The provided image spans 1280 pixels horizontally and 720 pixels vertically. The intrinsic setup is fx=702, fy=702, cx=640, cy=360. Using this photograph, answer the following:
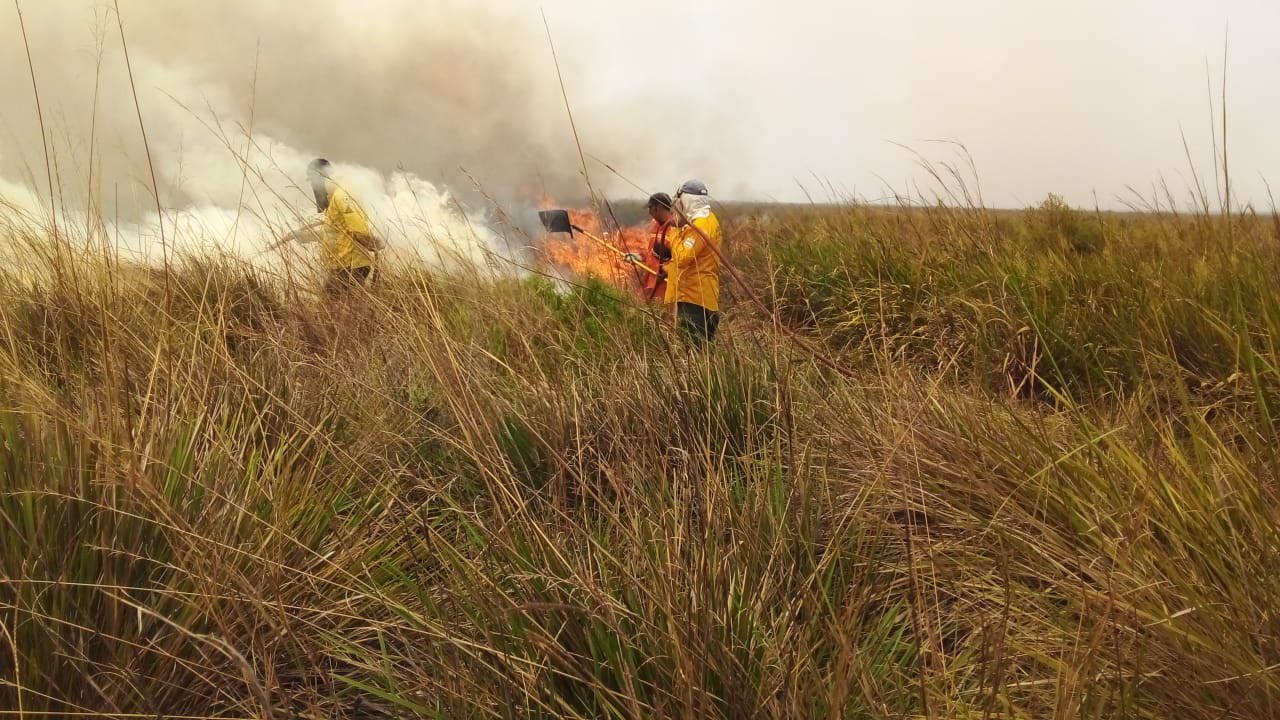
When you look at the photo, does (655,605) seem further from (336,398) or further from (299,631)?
(336,398)

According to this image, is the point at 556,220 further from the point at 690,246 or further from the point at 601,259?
the point at 690,246

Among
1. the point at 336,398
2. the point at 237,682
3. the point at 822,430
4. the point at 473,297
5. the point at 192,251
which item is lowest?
the point at 237,682

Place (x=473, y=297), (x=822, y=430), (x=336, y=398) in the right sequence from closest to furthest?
(x=822, y=430), (x=336, y=398), (x=473, y=297)

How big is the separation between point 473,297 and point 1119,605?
2.46 metres

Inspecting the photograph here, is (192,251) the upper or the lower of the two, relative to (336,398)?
upper

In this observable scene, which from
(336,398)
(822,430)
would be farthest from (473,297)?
(822,430)

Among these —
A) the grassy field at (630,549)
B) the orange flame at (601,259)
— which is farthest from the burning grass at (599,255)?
the grassy field at (630,549)

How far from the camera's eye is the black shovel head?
4336 millimetres

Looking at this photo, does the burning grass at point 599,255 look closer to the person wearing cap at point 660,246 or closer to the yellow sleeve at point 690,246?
the person wearing cap at point 660,246

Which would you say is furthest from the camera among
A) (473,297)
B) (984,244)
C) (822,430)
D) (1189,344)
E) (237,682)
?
(984,244)

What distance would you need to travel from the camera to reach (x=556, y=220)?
15.2ft

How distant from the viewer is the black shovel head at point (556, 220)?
4.34m

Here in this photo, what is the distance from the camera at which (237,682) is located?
1.23 meters

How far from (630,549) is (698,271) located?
3.15 metres
